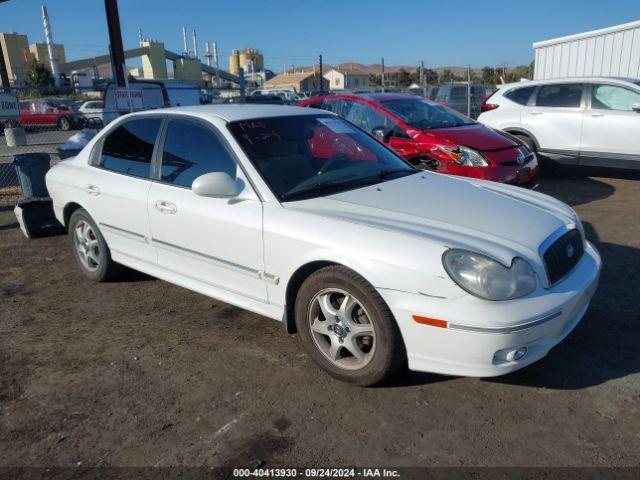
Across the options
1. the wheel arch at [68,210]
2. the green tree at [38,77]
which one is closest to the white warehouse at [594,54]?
the wheel arch at [68,210]

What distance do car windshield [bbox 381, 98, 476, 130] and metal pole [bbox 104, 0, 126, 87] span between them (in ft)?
21.2

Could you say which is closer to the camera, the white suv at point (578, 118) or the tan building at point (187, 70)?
the white suv at point (578, 118)

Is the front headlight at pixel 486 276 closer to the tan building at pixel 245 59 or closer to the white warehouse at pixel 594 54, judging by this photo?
the white warehouse at pixel 594 54

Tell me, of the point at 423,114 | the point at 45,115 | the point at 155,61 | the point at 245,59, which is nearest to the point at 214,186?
the point at 423,114

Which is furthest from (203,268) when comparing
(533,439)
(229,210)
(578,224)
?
(578,224)

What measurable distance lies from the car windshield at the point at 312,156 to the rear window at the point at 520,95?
20.0 feet

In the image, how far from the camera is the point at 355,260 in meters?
2.85

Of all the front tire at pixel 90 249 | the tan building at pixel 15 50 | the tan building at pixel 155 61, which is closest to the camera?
the front tire at pixel 90 249

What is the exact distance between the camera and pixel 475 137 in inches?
275

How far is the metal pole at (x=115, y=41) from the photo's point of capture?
11.2 meters

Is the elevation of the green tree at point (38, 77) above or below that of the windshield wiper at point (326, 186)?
above

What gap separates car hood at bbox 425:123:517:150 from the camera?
22.3 ft

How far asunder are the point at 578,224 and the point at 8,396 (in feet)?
12.3

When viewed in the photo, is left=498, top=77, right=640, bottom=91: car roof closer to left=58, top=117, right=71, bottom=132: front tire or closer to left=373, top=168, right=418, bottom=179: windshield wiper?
left=373, top=168, right=418, bottom=179: windshield wiper
